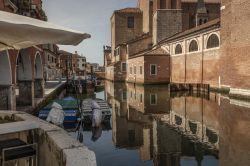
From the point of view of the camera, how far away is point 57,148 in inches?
133

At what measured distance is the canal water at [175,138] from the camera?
7.79 meters

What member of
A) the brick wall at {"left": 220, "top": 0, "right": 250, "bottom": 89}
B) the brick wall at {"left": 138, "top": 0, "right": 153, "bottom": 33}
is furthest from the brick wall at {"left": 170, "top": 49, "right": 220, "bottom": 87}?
the brick wall at {"left": 138, "top": 0, "right": 153, "bottom": 33}

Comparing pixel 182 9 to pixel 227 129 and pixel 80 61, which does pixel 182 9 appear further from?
pixel 80 61

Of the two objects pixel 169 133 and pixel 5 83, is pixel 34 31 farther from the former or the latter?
pixel 5 83

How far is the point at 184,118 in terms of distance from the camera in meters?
13.9

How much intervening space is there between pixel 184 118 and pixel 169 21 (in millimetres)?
29355

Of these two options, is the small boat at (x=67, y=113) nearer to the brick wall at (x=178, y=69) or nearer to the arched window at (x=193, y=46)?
the arched window at (x=193, y=46)

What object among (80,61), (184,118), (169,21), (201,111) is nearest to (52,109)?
(184,118)

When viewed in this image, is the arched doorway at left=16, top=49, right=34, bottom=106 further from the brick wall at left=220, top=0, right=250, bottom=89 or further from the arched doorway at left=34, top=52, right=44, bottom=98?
the brick wall at left=220, top=0, right=250, bottom=89

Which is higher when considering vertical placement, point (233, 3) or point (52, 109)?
point (233, 3)

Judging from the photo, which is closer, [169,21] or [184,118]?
[184,118]

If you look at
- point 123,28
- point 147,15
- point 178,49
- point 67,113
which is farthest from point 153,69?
point 67,113

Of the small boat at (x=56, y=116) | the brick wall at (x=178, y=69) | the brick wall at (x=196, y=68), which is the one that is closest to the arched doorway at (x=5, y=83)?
the small boat at (x=56, y=116)

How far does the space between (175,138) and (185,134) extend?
78 centimetres
